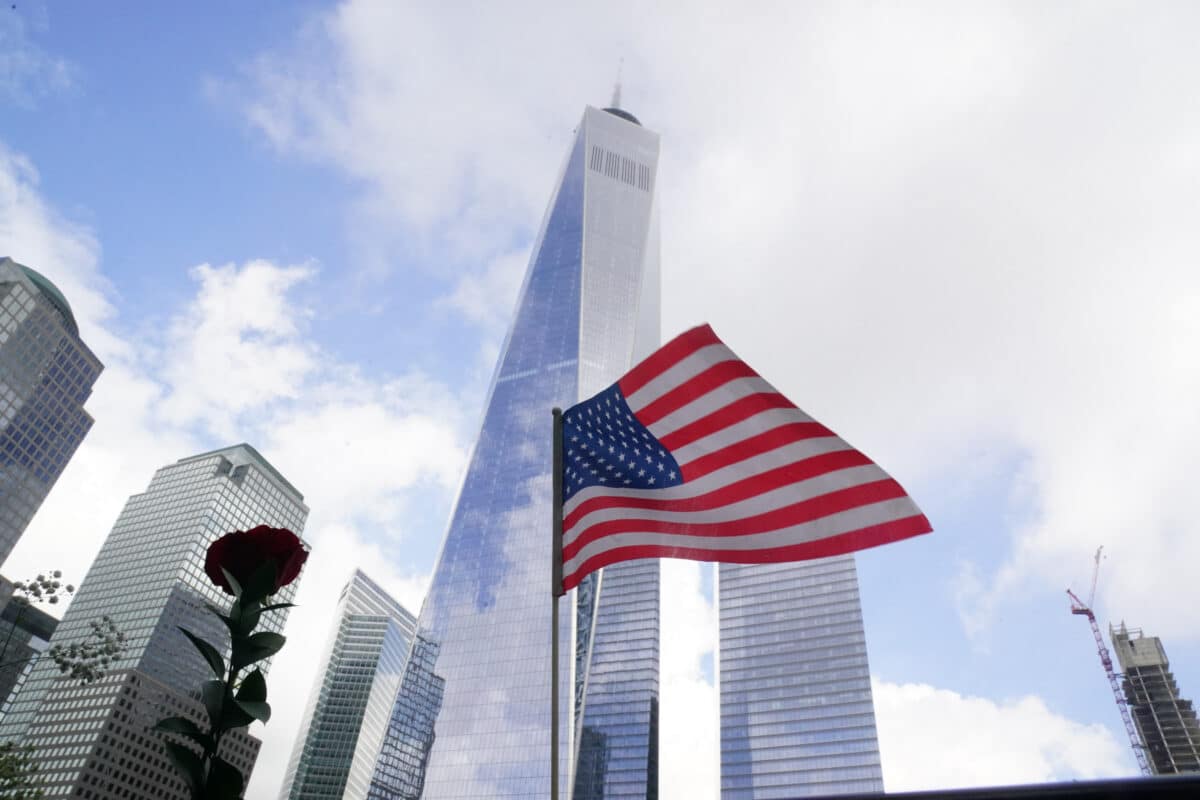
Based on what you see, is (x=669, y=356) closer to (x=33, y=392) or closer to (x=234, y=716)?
(x=234, y=716)

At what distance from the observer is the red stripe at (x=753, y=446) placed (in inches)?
309

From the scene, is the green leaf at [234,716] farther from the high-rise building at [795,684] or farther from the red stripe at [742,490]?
the high-rise building at [795,684]

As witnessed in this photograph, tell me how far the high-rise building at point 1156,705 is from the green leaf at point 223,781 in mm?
179297

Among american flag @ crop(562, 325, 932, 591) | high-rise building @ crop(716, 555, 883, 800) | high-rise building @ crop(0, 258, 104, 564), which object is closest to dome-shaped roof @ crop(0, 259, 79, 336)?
high-rise building @ crop(0, 258, 104, 564)

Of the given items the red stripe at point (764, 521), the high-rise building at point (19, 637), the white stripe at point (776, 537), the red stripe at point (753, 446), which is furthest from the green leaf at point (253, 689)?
the high-rise building at point (19, 637)

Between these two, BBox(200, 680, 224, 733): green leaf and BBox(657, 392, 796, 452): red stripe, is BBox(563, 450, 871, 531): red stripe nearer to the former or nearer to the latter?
BBox(657, 392, 796, 452): red stripe

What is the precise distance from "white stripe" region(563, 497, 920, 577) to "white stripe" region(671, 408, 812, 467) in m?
0.82

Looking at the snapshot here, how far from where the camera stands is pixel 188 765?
3.72 m

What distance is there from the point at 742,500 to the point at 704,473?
475 mm

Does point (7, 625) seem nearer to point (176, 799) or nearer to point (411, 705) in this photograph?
point (176, 799)

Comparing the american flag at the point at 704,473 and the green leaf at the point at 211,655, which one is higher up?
the american flag at the point at 704,473

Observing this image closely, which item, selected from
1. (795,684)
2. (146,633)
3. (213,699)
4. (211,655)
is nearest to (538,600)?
(795,684)

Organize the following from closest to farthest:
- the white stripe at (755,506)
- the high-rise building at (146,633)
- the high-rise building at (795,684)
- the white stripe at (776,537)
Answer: the white stripe at (776,537) < the white stripe at (755,506) < the high-rise building at (146,633) < the high-rise building at (795,684)

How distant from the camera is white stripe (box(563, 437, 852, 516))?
25.5ft
